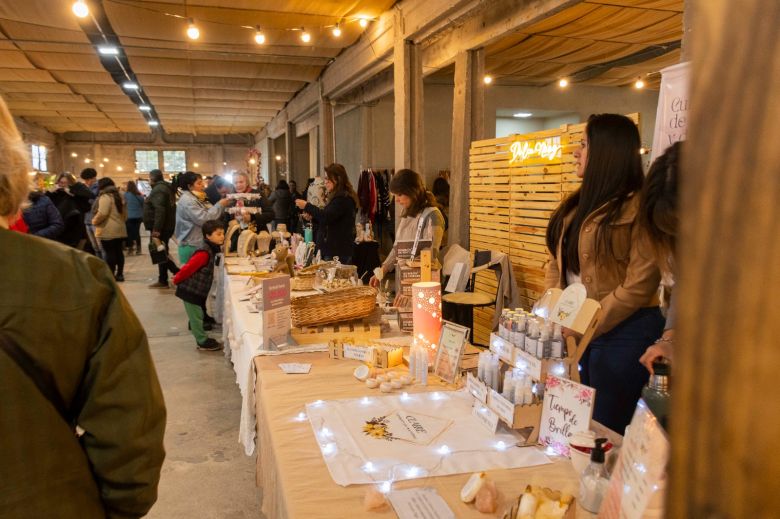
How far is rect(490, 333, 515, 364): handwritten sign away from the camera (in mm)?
1615

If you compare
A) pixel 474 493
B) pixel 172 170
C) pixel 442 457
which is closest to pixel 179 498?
pixel 442 457

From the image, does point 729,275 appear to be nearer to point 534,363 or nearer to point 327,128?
point 534,363

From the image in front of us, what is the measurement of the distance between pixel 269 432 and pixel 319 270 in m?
2.29

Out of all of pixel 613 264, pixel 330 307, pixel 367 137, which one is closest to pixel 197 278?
pixel 330 307

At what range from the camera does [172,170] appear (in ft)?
86.9

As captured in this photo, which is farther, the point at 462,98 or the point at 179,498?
the point at 462,98

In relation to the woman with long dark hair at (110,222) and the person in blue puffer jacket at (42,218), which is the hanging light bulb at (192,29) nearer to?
the person in blue puffer jacket at (42,218)

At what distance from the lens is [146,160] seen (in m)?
26.2

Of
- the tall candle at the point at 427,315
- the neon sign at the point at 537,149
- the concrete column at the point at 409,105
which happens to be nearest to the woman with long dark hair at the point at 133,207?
the concrete column at the point at 409,105

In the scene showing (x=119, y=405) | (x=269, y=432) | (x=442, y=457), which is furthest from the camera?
(x=269, y=432)

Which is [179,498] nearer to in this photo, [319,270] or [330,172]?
[319,270]

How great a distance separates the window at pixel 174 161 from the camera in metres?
26.2

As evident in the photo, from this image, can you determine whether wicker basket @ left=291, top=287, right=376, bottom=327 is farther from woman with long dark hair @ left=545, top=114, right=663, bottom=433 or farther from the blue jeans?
the blue jeans

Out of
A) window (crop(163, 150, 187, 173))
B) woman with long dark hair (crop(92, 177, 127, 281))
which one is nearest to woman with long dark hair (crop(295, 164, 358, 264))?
woman with long dark hair (crop(92, 177, 127, 281))
